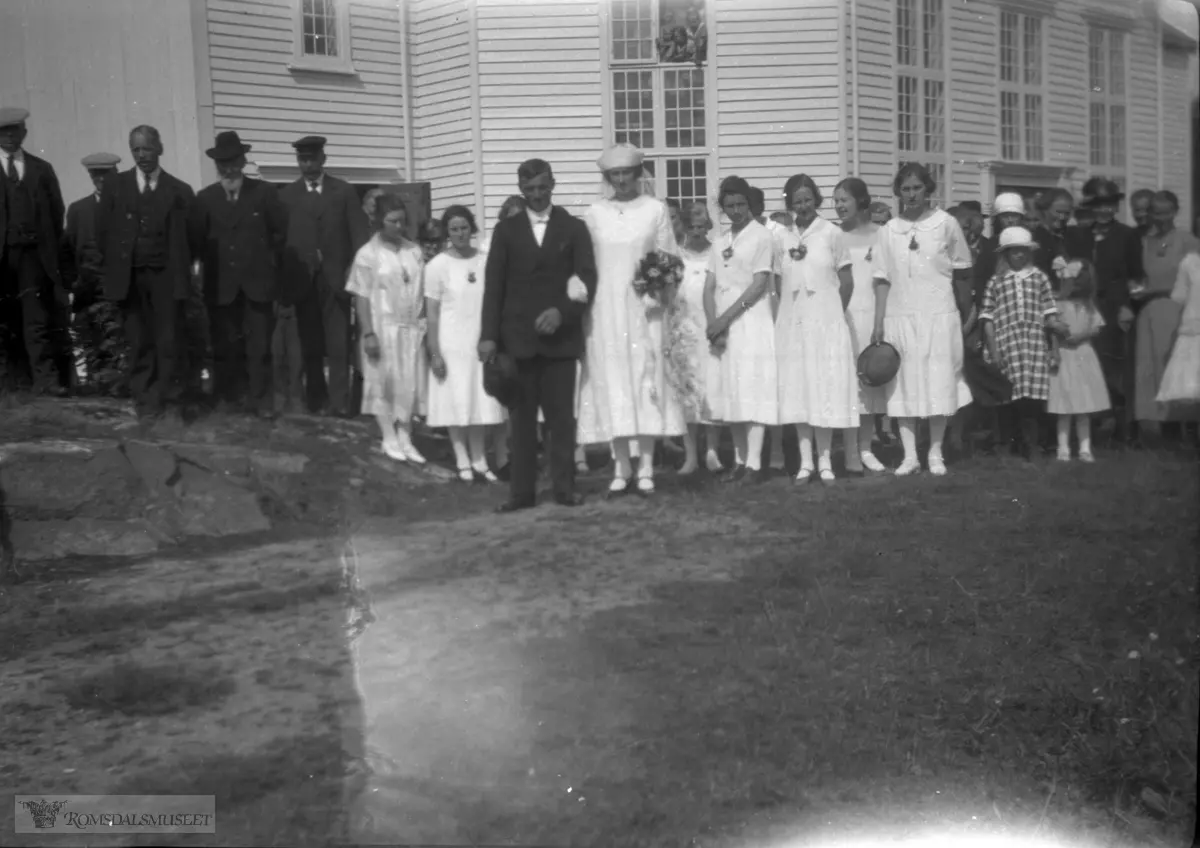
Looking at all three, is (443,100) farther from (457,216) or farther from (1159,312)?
(1159,312)

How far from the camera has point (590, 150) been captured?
310 cm

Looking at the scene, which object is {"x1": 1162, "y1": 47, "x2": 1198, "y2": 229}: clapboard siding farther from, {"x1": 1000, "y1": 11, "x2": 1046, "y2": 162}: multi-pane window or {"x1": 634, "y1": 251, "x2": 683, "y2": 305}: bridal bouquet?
{"x1": 634, "y1": 251, "x2": 683, "y2": 305}: bridal bouquet

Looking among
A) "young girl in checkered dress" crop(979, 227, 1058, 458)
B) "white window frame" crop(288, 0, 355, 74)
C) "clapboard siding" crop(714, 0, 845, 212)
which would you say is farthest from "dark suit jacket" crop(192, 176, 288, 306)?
"young girl in checkered dress" crop(979, 227, 1058, 458)

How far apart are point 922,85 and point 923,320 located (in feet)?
5.96

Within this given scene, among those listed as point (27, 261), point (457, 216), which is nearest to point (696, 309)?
point (457, 216)

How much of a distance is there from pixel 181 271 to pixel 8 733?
3.85ft

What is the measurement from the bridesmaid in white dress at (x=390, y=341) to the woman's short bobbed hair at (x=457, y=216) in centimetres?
16

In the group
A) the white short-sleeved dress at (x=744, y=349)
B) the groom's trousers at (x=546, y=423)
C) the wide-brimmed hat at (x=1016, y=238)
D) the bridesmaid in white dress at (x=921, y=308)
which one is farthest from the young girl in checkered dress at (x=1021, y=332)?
the groom's trousers at (x=546, y=423)

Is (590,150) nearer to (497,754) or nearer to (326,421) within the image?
(326,421)

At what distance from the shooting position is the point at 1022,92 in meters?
3.42

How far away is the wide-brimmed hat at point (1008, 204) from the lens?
3539 millimetres

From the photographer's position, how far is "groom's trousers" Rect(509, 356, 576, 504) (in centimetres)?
372

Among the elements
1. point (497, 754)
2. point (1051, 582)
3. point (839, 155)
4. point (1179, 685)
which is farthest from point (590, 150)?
point (1179, 685)

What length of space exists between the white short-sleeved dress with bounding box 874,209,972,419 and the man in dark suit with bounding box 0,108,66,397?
212 centimetres
